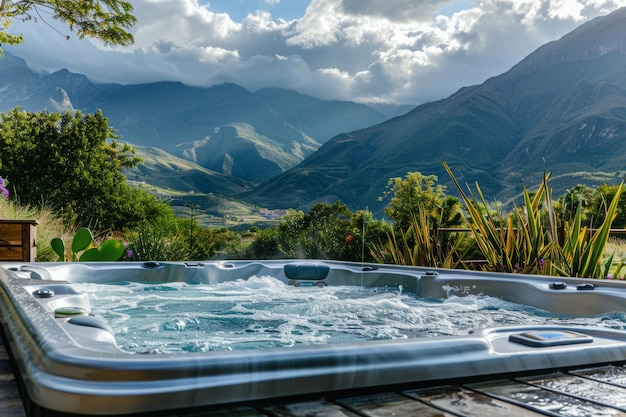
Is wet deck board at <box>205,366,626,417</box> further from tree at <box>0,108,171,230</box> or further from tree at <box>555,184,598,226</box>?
tree at <box>0,108,171,230</box>

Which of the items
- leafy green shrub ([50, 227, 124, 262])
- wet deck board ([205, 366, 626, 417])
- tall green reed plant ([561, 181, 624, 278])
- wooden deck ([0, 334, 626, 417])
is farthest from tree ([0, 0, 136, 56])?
wet deck board ([205, 366, 626, 417])

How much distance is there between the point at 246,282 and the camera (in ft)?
12.1

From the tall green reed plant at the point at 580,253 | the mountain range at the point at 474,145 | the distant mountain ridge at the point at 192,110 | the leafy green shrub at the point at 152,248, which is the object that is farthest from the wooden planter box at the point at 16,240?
the distant mountain ridge at the point at 192,110

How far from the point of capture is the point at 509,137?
6819 cm

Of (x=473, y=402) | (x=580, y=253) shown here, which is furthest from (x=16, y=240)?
(x=473, y=402)

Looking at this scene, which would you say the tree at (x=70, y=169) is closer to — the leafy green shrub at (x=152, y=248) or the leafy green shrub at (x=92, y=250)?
the leafy green shrub at (x=152, y=248)

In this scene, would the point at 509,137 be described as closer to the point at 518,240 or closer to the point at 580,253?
the point at 518,240

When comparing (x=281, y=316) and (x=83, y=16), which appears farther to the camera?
(x=83, y=16)

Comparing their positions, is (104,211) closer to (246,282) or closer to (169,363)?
(246,282)

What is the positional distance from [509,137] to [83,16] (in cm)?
6588

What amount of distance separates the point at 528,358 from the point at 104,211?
44.1ft

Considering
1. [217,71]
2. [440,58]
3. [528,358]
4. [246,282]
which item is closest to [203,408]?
[528,358]

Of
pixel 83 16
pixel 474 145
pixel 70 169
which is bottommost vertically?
pixel 70 169

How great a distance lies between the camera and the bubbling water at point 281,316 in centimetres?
217
